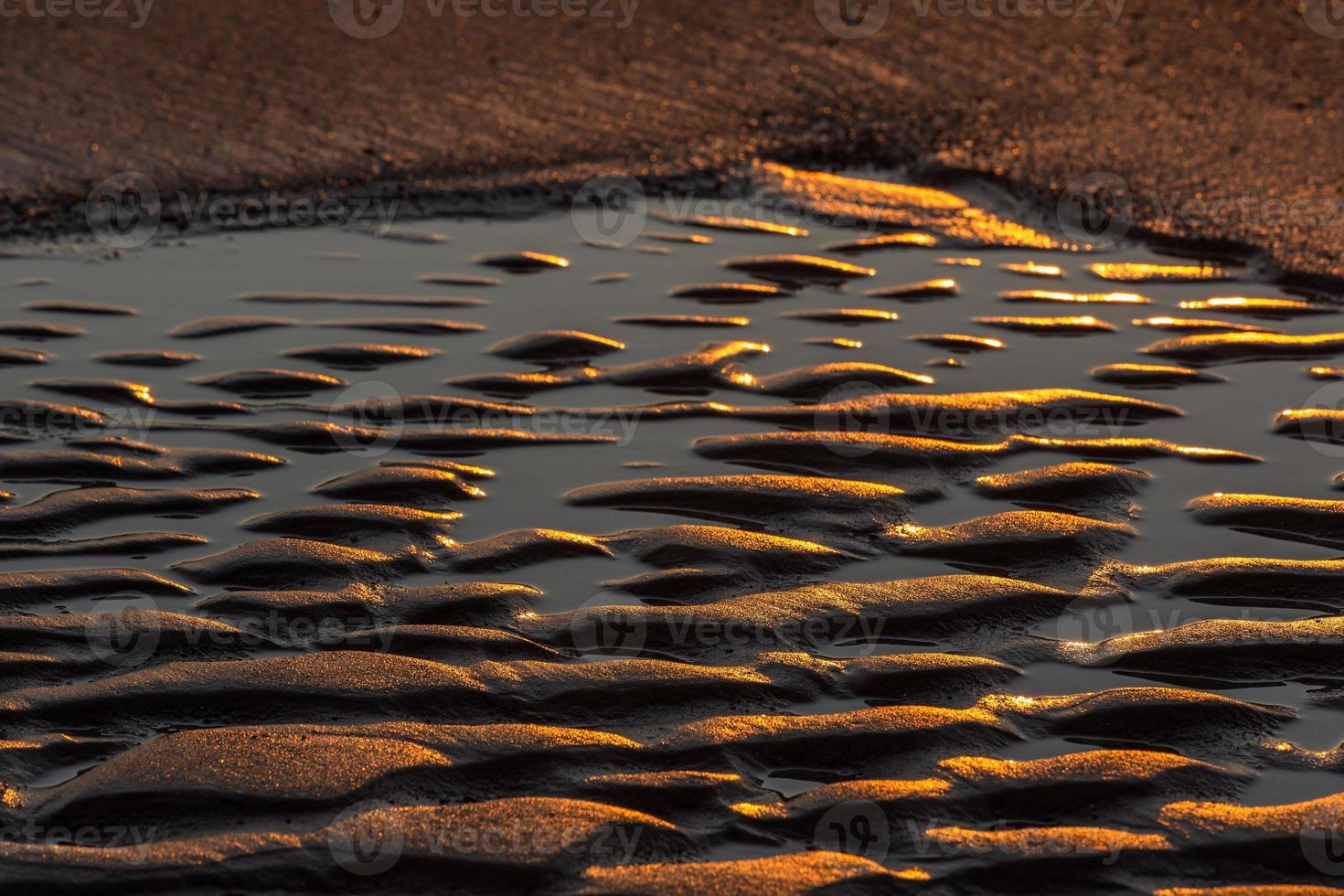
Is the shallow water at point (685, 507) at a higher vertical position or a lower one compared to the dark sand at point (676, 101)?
lower

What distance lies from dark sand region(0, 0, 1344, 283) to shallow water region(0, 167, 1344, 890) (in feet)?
1.84

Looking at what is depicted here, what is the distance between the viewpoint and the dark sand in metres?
5.52

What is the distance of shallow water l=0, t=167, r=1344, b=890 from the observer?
7.92 feet

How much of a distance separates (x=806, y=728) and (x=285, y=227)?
3.30 metres

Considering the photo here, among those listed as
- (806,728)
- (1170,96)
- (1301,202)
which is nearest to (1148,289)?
(1301,202)

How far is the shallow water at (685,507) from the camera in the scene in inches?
95.0

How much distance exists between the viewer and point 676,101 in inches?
248

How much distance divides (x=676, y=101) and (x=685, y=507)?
333cm

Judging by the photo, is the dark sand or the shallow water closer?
the shallow water

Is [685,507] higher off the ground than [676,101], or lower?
lower

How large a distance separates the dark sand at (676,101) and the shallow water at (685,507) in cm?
56

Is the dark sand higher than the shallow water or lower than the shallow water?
higher

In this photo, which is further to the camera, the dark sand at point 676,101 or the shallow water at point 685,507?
the dark sand at point 676,101

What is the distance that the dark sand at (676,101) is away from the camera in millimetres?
5516
